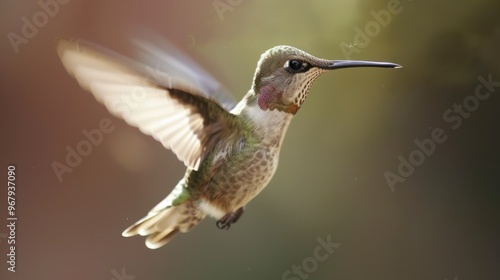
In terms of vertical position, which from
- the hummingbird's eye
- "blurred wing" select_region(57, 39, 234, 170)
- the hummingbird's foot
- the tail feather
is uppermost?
"blurred wing" select_region(57, 39, 234, 170)

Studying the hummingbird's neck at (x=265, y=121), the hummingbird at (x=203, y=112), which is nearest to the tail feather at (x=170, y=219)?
the hummingbird at (x=203, y=112)

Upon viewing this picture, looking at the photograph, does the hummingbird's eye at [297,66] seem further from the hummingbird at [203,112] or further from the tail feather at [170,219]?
the tail feather at [170,219]

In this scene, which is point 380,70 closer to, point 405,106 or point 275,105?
point 405,106

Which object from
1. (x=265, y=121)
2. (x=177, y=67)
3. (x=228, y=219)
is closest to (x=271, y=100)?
(x=265, y=121)

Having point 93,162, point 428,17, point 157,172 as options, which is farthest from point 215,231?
point 428,17

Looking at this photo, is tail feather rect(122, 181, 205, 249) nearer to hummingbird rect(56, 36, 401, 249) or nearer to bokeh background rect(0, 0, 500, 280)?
hummingbird rect(56, 36, 401, 249)

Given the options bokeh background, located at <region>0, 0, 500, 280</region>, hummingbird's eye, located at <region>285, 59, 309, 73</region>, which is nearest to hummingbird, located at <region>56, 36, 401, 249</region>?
hummingbird's eye, located at <region>285, 59, 309, 73</region>
